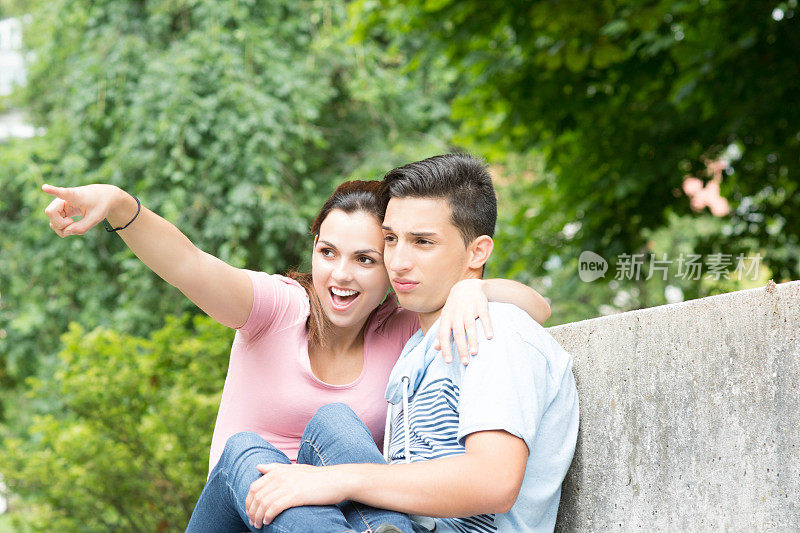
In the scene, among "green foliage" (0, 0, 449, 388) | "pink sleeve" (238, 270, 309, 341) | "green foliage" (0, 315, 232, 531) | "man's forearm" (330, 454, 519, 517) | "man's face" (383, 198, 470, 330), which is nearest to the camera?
"man's forearm" (330, 454, 519, 517)

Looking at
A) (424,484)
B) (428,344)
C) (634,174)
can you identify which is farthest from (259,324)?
(634,174)

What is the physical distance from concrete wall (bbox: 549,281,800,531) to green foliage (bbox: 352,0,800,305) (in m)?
3.31

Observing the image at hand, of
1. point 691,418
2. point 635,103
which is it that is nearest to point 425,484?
point 691,418

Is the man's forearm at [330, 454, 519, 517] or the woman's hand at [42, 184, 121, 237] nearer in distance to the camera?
the man's forearm at [330, 454, 519, 517]

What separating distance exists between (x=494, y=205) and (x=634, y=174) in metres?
3.19

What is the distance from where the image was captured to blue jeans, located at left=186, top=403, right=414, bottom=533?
174 centimetres

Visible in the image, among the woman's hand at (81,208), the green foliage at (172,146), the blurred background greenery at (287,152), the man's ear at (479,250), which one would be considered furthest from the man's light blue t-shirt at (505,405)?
the green foliage at (172,146)

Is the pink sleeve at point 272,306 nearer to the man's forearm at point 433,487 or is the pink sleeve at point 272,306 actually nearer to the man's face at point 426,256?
the man's face at point 426,256

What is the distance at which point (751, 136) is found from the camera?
5.19 metres

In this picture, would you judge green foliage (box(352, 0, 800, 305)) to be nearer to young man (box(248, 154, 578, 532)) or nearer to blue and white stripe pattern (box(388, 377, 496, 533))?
young man (box(248, 154, 578, 532))

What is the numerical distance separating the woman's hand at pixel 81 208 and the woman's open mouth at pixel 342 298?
0.72 meters

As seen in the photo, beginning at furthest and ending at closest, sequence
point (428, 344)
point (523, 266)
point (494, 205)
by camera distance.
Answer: point (523, 266) < point (494, 205) < point (428, 344)

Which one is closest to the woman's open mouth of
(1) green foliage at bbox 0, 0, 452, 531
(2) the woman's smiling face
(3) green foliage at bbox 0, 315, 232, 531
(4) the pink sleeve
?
(2) the woman's smiling face

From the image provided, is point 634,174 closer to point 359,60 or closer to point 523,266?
point 523,266
